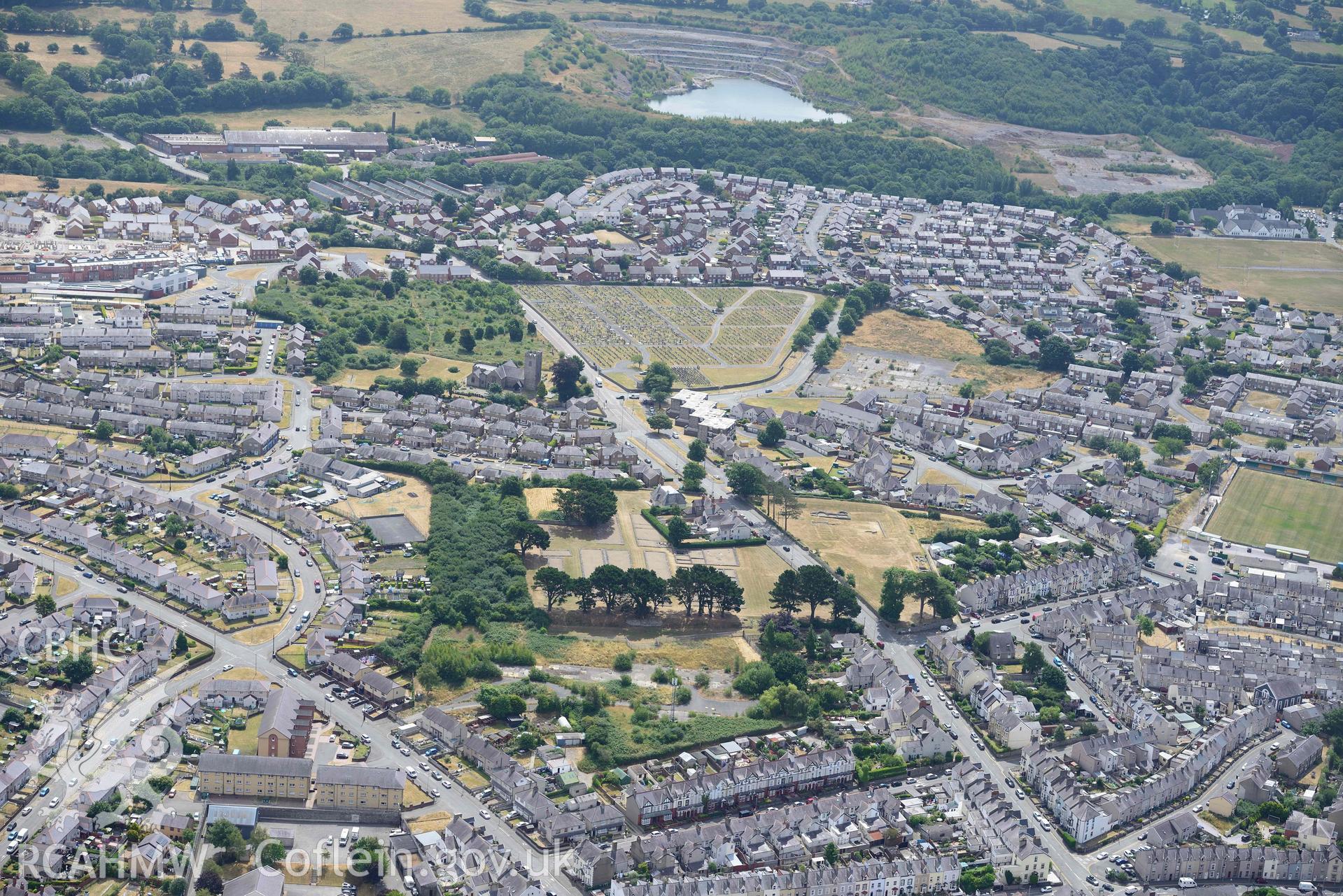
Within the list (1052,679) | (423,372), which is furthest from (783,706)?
(423,372)

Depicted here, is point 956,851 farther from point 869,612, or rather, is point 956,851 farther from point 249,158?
point 249,158

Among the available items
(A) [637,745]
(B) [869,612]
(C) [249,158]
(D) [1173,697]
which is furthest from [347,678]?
(C) [249,158]

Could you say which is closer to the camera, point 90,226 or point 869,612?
point 869,612

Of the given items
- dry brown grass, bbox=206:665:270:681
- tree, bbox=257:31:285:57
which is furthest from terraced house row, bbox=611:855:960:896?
tree, bbox=257:31:285:57

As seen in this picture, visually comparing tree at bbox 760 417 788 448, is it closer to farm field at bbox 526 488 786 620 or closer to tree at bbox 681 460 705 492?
tree at bbox 681 460 705 492

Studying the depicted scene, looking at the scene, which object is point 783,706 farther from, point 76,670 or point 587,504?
point 76,670
